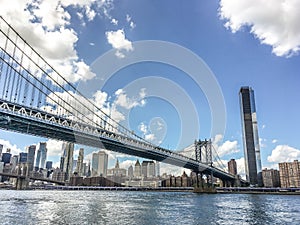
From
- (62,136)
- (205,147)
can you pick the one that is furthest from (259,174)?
(62,136)

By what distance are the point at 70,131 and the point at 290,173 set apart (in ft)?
290

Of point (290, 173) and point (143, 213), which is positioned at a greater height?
point (290, 173)

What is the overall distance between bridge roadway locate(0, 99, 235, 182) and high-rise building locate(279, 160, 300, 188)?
2208 inches

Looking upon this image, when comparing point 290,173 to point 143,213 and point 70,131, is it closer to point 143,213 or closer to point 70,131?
point 70,131

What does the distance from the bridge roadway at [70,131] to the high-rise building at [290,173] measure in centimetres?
5608

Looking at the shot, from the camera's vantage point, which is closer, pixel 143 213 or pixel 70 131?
pixel 143 213

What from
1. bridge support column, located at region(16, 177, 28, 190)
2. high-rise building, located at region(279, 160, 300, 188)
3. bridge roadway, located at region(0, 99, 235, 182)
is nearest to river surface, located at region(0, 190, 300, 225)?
bridge roadway, located at region(0, 99, 235, 182)

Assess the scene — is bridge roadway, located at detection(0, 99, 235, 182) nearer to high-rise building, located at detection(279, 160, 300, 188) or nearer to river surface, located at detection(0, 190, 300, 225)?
river surface, located at detection(0, 190, 300, 225)

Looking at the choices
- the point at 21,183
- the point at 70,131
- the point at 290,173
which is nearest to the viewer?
the point at 70,131

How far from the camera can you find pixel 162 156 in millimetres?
57969

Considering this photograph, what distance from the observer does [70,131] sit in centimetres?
4031

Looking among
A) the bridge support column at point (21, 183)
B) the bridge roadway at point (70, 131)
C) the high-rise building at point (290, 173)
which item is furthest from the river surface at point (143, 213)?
the bridge support column at point (21, 183)

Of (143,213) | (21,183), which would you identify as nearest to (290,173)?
(143,213)

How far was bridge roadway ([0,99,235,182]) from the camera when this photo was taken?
33531mm
